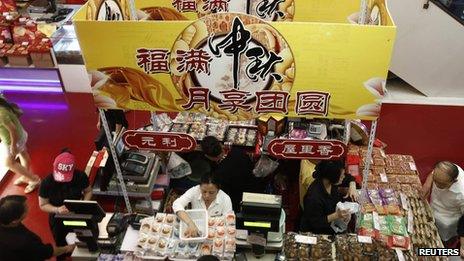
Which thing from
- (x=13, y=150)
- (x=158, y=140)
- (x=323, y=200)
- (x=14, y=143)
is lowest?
(x=13, y=150)

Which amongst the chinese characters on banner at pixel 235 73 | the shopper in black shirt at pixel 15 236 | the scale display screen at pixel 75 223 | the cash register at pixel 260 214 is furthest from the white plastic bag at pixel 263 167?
the shopper in black shirt at pixel 15 236

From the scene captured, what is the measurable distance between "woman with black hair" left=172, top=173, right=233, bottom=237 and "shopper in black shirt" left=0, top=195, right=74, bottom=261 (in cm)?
147

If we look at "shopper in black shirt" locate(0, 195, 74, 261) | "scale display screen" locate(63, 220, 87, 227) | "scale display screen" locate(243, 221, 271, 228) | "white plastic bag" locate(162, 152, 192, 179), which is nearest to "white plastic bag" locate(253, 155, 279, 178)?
"white plastic bag" locate(162, 152, 192, 179)

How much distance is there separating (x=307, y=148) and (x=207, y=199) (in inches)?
48.0

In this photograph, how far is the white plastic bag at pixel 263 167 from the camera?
21.5 ft

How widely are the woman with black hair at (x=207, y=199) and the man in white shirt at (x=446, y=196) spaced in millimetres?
2661

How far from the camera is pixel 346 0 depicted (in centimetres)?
582

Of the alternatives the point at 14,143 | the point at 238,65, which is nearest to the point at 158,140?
the point at 238,65

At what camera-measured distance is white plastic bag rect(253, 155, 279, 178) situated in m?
6.55

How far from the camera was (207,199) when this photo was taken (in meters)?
4.76

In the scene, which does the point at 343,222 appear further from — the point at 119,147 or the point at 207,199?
the point at 119,147

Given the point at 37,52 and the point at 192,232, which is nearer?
the point at 192,232

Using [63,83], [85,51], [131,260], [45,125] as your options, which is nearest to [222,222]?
[131,260]

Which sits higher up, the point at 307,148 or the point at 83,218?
the point at 307,148
